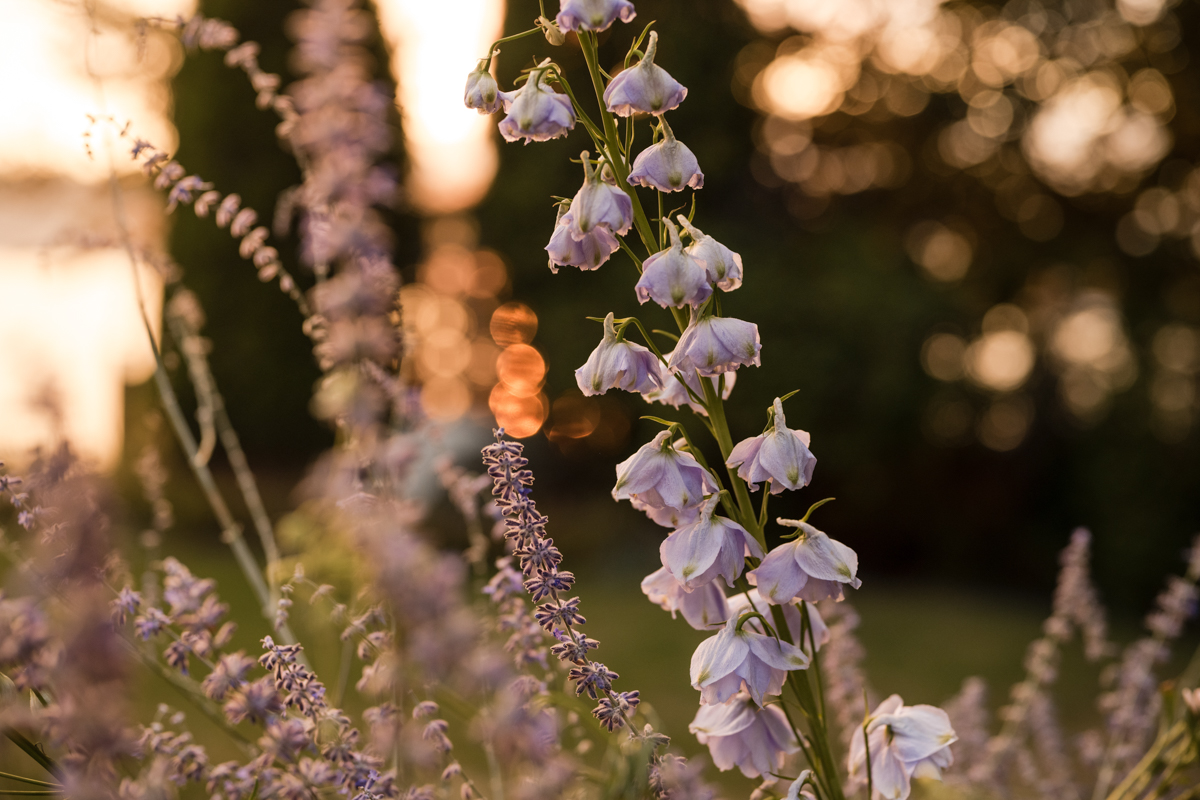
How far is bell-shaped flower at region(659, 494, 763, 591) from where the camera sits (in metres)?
0.67

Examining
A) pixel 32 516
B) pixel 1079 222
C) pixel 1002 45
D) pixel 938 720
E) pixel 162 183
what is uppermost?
pixel 1002 45

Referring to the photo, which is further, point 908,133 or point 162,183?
point 908,133

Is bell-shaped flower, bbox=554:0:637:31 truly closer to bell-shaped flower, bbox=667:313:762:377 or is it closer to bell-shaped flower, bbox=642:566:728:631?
bell-shaped flower, bbox=667:313:762:377

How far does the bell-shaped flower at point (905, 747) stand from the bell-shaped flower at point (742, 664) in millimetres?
106

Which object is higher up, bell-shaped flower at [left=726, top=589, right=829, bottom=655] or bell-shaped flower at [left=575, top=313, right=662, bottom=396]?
bell-shaped flower at [left=575, top=313, right=662, bottom=396]

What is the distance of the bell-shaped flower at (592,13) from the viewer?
690mm

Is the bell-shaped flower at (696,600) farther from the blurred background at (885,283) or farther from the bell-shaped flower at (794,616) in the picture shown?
the blurred background at (885,283)

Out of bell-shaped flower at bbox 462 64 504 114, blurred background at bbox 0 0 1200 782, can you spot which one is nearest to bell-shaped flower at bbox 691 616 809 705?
bell-shaped flower at bbox 462 64 504 114

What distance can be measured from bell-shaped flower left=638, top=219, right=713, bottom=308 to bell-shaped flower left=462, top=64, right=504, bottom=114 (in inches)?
7.6

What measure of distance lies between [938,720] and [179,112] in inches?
298

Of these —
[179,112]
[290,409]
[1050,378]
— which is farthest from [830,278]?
[179,112]

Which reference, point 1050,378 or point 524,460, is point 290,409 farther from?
point 524,460

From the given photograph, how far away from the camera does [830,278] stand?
20.5 feet

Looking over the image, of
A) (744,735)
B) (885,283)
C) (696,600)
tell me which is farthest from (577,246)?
(885,283)
